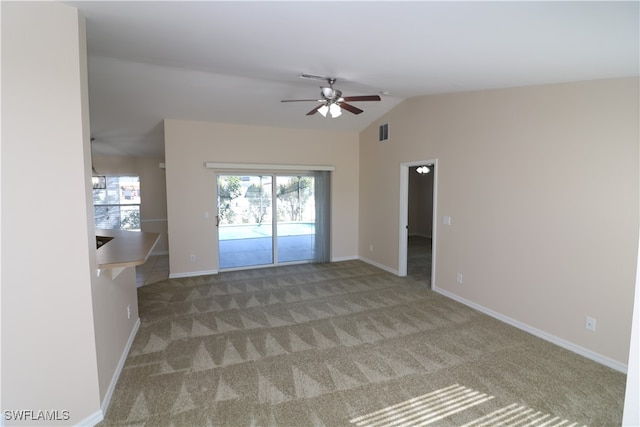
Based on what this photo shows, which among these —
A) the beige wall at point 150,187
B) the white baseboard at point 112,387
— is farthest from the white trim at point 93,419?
the beige wall at point 150,187

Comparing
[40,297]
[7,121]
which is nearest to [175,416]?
[40,297]

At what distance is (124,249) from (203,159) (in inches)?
118

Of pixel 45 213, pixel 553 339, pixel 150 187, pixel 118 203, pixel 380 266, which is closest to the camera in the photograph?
pixel 45 213

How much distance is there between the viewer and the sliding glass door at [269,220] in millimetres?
5941

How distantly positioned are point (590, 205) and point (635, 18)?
171 cm

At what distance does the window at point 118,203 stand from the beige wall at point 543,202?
6812mm

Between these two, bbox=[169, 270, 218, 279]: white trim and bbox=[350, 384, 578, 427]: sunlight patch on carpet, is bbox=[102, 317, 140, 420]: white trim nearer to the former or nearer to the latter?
bbox=[350, 384, 578, 427]: sunlight patch on carpet

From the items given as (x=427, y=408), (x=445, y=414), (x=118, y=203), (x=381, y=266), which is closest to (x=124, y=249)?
(x=427, y=408)

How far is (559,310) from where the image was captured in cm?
318

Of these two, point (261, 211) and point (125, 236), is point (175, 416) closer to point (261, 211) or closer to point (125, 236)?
point (125, 236)

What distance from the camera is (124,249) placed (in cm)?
276

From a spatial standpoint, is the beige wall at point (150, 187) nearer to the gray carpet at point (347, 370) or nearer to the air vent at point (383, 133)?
the gray carpet at point (347, 370)

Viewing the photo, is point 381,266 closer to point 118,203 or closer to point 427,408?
point 427,408

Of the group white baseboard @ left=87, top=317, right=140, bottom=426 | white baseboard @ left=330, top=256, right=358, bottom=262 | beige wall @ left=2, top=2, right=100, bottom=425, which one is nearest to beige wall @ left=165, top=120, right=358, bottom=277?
white baseboard @ left=330, top=256, right=358, bottom=262
